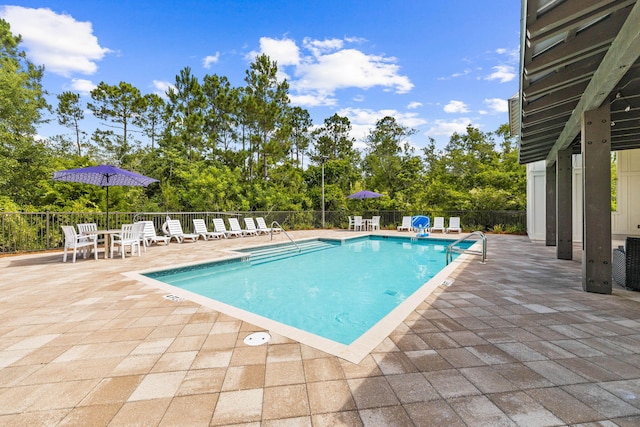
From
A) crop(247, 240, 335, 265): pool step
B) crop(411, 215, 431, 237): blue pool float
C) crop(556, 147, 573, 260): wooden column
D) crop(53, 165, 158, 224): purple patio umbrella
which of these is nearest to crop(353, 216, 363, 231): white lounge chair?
Answer: crop(411, 215, 431, 237): blue pool float

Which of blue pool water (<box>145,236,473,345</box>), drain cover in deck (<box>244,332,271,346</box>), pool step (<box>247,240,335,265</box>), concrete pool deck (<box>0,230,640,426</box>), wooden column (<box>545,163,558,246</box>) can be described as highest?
wooden column (<box>545,163,558,246</box>)

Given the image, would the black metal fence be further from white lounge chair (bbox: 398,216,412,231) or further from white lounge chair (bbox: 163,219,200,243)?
white lounge chair (bbox: 398,216,412,231)

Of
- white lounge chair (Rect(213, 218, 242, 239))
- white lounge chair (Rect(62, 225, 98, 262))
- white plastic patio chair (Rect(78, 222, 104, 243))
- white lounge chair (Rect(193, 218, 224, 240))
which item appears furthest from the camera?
white lounge chair (Rect(213, 218, 242, 239))

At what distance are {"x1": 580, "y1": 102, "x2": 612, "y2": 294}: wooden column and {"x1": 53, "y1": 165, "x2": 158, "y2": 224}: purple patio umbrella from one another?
8992 millimetres

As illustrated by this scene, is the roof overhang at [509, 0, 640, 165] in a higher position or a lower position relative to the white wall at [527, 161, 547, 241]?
higher

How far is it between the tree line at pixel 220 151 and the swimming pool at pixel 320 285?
803cm

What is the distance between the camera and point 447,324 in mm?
2926

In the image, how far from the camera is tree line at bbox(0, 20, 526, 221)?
14359mm

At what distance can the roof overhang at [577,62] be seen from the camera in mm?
2650

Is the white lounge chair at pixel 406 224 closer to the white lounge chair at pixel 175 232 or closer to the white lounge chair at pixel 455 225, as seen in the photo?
the white lounge chair at pixel 455 225

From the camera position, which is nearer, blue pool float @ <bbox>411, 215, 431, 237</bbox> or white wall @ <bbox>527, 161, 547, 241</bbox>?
Answer: white wall @ <bbox>527, 161, 547, 241</bbox>

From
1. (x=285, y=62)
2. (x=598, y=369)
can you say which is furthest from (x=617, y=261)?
(x=285, y=62)

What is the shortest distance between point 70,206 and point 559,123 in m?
14.5

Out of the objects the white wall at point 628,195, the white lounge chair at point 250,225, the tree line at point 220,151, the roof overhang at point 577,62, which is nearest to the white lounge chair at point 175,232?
the white lounge chair at point 250,225
